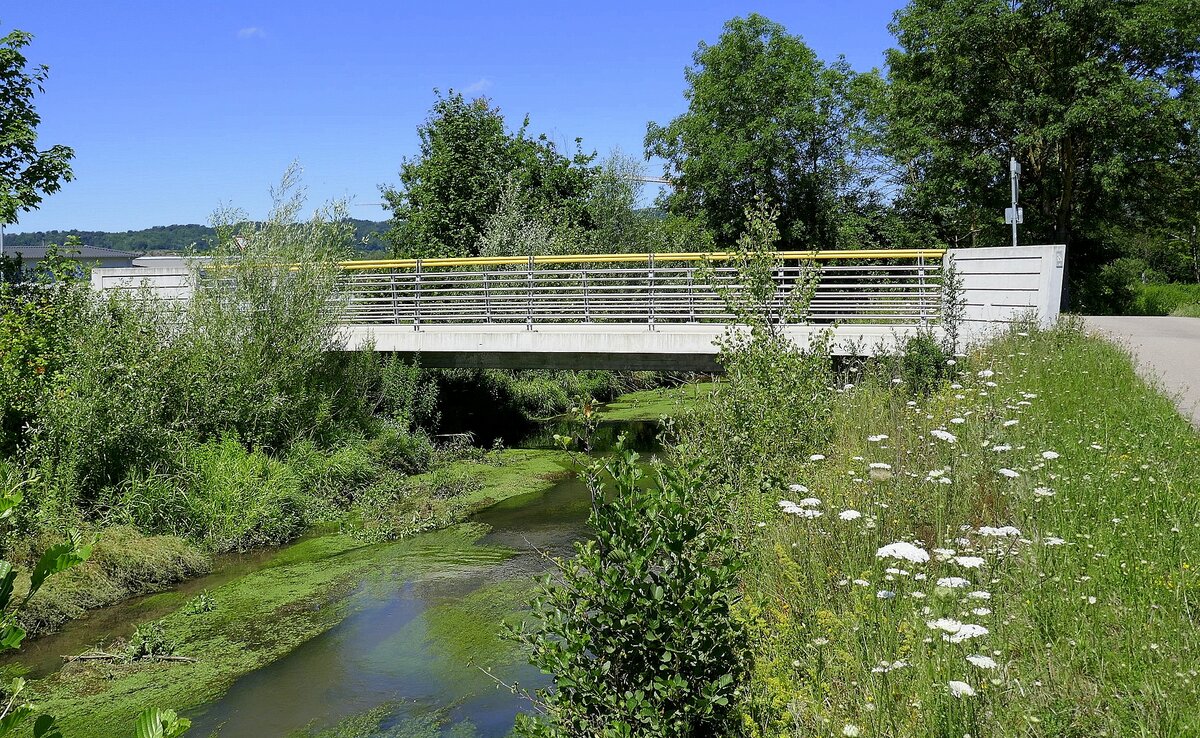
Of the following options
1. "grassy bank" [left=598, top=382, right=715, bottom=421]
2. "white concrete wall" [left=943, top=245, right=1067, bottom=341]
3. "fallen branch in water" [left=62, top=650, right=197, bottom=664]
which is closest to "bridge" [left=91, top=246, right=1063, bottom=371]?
"white concrete wall" [left=943, top=245, right=1067, bottom=341]

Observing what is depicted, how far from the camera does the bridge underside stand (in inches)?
589

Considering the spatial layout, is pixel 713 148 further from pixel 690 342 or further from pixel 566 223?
pixel 690 342

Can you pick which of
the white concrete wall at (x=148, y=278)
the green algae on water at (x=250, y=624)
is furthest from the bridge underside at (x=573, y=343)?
the green algae on water at (x=250, y=624)

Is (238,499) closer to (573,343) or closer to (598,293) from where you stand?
(573,343)

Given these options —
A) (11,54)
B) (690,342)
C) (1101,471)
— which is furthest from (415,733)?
(11,54)

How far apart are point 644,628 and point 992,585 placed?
1.51 m

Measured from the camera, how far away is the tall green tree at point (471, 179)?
30.9 meters

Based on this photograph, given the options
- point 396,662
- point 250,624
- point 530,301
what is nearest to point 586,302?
point 530,301

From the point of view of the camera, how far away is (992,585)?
393cm

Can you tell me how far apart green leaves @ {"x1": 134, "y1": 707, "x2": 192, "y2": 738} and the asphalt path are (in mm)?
7507

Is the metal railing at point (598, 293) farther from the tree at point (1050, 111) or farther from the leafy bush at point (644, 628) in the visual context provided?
the leafy bush at point (644, 628)

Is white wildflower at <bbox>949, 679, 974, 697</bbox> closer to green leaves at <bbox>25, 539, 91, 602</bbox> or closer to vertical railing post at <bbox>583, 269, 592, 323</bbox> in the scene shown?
green leaves at <bbox>25, 539, 91, 602</bbox>

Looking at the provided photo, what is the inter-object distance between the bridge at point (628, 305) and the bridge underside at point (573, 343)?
0.02 meters

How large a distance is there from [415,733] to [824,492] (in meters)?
3.41
